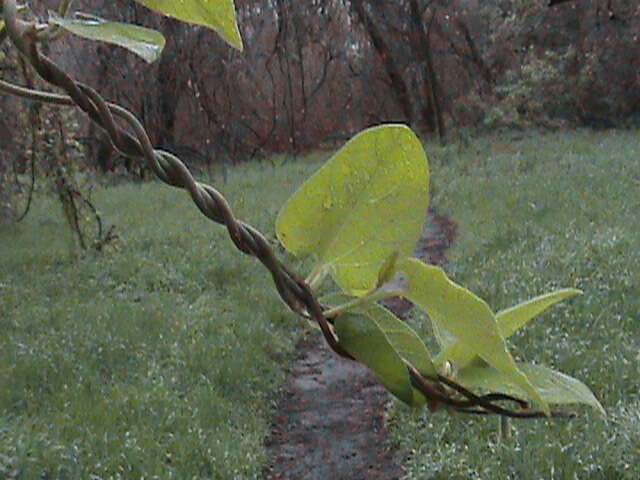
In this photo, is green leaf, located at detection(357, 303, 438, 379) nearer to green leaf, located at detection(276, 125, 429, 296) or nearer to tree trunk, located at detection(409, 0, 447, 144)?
green leaf, located at detection(276, 125, 429, 296)

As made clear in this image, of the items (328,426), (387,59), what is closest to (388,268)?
(328,426)

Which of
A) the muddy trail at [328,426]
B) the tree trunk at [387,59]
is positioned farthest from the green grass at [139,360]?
the tree trunk at [387,59]

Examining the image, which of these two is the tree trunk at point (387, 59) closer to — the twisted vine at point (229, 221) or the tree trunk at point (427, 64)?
the tree trunk at point (427, 64)

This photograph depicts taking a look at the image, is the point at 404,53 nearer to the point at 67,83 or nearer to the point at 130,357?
the point at 130,357

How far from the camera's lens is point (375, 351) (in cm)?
38

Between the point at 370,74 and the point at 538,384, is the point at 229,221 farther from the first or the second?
the point at 370,74

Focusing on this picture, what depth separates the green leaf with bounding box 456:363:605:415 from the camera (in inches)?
14.6

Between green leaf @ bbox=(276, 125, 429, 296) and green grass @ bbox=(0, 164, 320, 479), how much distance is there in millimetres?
4224

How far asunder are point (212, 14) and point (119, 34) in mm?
44

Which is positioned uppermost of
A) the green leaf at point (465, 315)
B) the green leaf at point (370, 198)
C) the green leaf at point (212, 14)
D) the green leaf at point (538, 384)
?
the green leaf at point (212, 14)

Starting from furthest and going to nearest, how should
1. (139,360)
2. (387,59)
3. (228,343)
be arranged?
(387,59) → (228,343) → (139,360)

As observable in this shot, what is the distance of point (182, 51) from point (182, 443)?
15.8 metres

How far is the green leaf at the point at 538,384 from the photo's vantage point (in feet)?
1.22

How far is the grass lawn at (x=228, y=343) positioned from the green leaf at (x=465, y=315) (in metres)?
3.89
